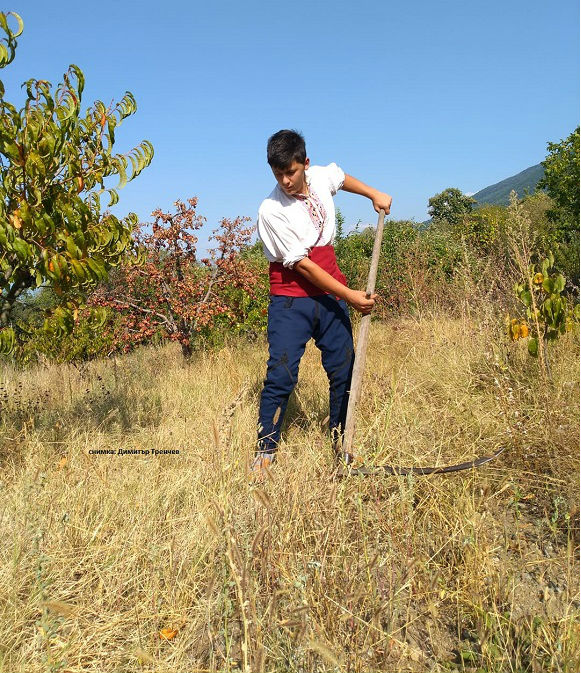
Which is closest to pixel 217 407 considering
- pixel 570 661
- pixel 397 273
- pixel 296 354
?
pixel 296 354

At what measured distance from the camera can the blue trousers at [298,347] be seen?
308 cm

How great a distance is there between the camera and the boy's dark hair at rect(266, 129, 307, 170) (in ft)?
9.27

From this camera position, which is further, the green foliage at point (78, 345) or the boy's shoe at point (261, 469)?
the green foliage at point (78, 345)

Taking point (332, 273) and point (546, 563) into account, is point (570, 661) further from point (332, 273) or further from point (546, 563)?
point (332, 273)

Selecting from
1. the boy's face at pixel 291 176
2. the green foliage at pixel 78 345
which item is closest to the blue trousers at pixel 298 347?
the boy's face at pixel 291 176

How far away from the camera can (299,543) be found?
7.20 feet

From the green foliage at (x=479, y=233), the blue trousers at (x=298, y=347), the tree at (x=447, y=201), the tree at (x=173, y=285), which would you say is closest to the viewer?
the blue trousers at (x=298, y=347)

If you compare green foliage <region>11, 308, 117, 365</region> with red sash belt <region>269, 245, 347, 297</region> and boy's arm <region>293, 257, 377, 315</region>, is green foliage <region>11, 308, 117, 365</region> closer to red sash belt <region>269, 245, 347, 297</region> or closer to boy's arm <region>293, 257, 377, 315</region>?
red sash belt <region>269, 245, 347, 297</region>

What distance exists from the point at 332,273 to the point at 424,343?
209 centimetres

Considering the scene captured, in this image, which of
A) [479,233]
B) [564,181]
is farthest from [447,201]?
[479,233]

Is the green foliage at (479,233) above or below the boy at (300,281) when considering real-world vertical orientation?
above

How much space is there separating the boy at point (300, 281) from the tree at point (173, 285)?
2.65 metres

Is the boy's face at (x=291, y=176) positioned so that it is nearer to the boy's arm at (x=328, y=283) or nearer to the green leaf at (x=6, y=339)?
the boy's arm at (x=328, y=283)

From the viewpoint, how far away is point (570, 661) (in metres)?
1.54
